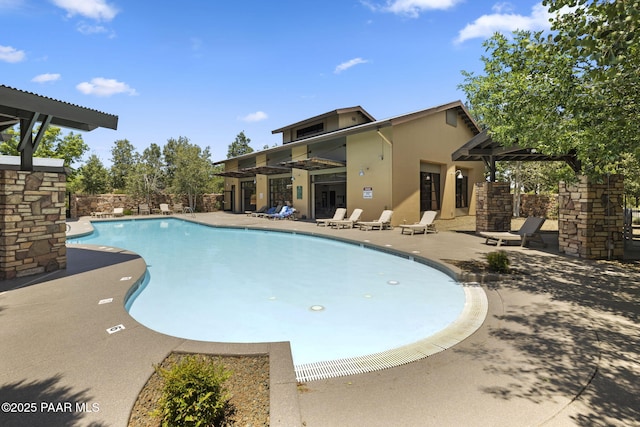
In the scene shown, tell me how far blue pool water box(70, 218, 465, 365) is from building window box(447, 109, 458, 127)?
11915 millimetres

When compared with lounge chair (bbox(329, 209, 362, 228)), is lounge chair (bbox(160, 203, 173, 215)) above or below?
above

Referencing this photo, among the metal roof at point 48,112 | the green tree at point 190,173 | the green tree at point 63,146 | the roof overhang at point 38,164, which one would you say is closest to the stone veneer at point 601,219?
the metal roof at point 48,112

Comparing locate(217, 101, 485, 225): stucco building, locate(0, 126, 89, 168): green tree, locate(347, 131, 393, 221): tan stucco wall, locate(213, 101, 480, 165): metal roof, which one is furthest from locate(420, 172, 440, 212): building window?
locate(0, 126, 89, 168): green tree

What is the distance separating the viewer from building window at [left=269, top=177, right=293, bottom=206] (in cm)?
2273

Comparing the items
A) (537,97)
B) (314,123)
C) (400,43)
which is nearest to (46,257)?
(537,97)

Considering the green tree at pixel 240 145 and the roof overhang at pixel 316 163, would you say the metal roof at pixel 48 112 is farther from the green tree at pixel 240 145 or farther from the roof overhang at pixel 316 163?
the green tree at pixel 240 145

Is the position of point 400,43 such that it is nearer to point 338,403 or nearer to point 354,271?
point 354,271

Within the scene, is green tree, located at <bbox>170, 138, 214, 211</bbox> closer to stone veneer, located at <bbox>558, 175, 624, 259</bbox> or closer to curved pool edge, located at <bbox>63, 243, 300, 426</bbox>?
curved pool edge, located at <bbox>63, 243, 300, 426</bbox>

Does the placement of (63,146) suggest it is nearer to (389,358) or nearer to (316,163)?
(316,163)

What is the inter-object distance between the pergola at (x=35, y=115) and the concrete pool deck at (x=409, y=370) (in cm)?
309

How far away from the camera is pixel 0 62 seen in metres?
11.4

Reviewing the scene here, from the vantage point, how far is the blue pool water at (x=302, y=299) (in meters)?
4.53

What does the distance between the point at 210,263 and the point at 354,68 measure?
1257 cm

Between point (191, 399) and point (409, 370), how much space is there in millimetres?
1885
